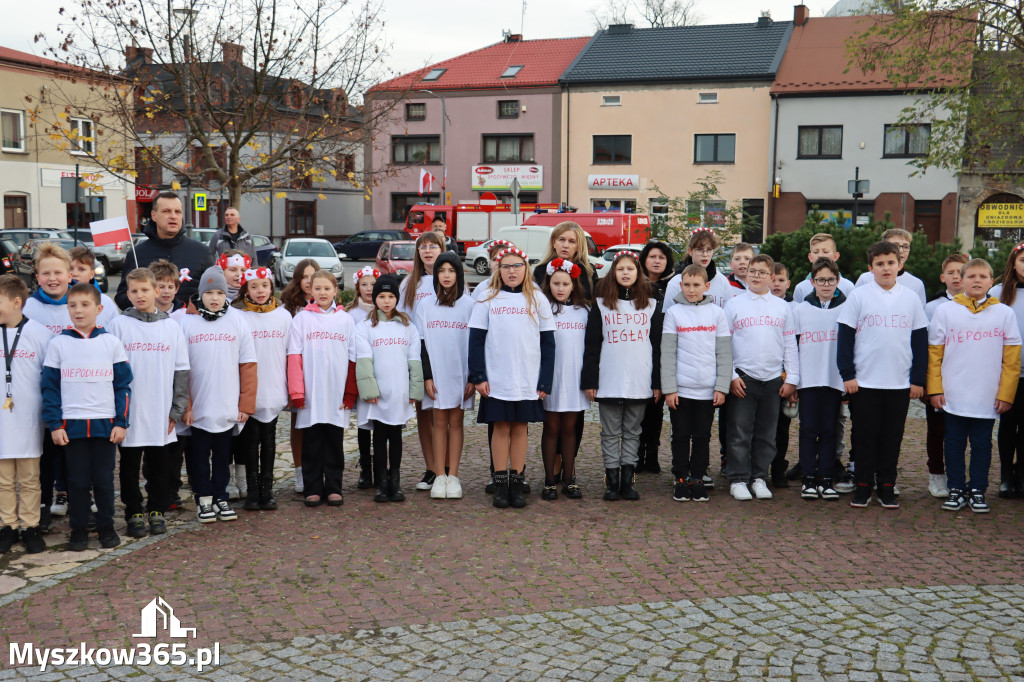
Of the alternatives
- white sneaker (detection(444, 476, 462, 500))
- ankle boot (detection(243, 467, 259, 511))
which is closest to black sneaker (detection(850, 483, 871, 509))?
white sneaker (detection(444, 476, 462, 500))

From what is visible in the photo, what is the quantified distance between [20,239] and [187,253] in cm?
2223

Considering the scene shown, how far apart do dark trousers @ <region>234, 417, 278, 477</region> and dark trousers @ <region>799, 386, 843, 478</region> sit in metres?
4.02

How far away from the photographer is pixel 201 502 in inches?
253

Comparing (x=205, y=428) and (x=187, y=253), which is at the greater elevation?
Result: (x=187, y=253)

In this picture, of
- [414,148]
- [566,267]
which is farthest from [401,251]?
[566,267]

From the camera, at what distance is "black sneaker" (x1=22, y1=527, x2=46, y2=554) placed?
18.8 ft

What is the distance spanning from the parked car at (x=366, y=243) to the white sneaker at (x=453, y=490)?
37.6 m

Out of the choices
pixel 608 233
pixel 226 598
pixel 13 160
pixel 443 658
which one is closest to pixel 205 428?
pixel 226 598

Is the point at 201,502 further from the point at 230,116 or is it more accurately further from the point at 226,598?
the point at 230,116

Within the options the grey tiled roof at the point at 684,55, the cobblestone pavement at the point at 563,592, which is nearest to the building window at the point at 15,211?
the grey tiled roof at the point at 684,55

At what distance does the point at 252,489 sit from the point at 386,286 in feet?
5.84

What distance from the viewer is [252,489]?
6.75 metres

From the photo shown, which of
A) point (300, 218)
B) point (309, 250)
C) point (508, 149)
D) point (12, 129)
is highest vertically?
point (508, 149)

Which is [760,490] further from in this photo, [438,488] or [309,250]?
[309,250]
